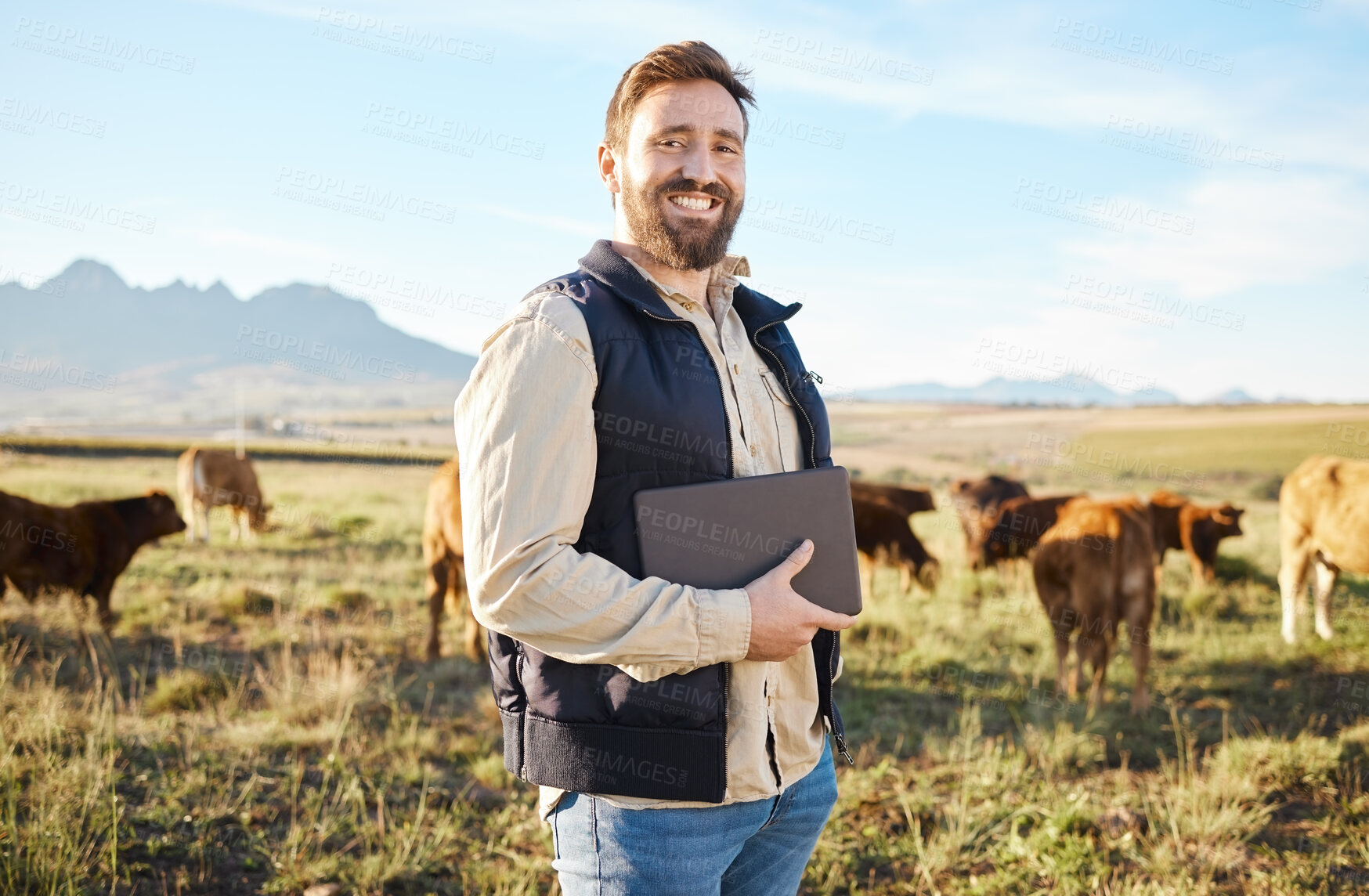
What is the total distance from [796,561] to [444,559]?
278 inches

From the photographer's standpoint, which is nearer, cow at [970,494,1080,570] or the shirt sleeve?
the shirt sleeve

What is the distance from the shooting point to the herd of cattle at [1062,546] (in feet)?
21.8

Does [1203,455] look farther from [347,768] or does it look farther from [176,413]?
[176,413]

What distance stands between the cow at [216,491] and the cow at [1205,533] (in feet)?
48.0

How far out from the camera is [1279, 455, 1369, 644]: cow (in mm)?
8211

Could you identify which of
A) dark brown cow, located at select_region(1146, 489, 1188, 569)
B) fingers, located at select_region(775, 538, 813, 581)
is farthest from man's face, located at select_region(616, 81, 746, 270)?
dark brown cow, located at select_region(1146, 489, 1188, 569)

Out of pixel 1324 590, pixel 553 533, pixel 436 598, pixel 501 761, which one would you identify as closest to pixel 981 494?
pixel 1324 590

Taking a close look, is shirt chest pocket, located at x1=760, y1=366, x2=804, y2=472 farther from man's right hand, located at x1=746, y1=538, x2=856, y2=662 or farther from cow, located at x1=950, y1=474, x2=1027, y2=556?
cow, located at x1=950, y1=474, x2=1027, y2=556

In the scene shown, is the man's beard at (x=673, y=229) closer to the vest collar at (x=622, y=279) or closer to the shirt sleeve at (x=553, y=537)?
the vest collar at (x=622, y=279)

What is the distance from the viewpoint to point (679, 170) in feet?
5.84

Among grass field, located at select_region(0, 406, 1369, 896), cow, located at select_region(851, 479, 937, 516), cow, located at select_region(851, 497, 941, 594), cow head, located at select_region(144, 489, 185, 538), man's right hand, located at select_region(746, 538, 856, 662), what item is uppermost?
man's right hand, located at select_region(746, 538, 856, 662)

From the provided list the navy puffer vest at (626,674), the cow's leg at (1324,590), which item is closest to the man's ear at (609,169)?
the navy puffer vest at (626,674)

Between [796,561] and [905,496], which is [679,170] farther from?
[905,496]

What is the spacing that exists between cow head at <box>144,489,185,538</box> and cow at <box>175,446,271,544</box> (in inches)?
219
